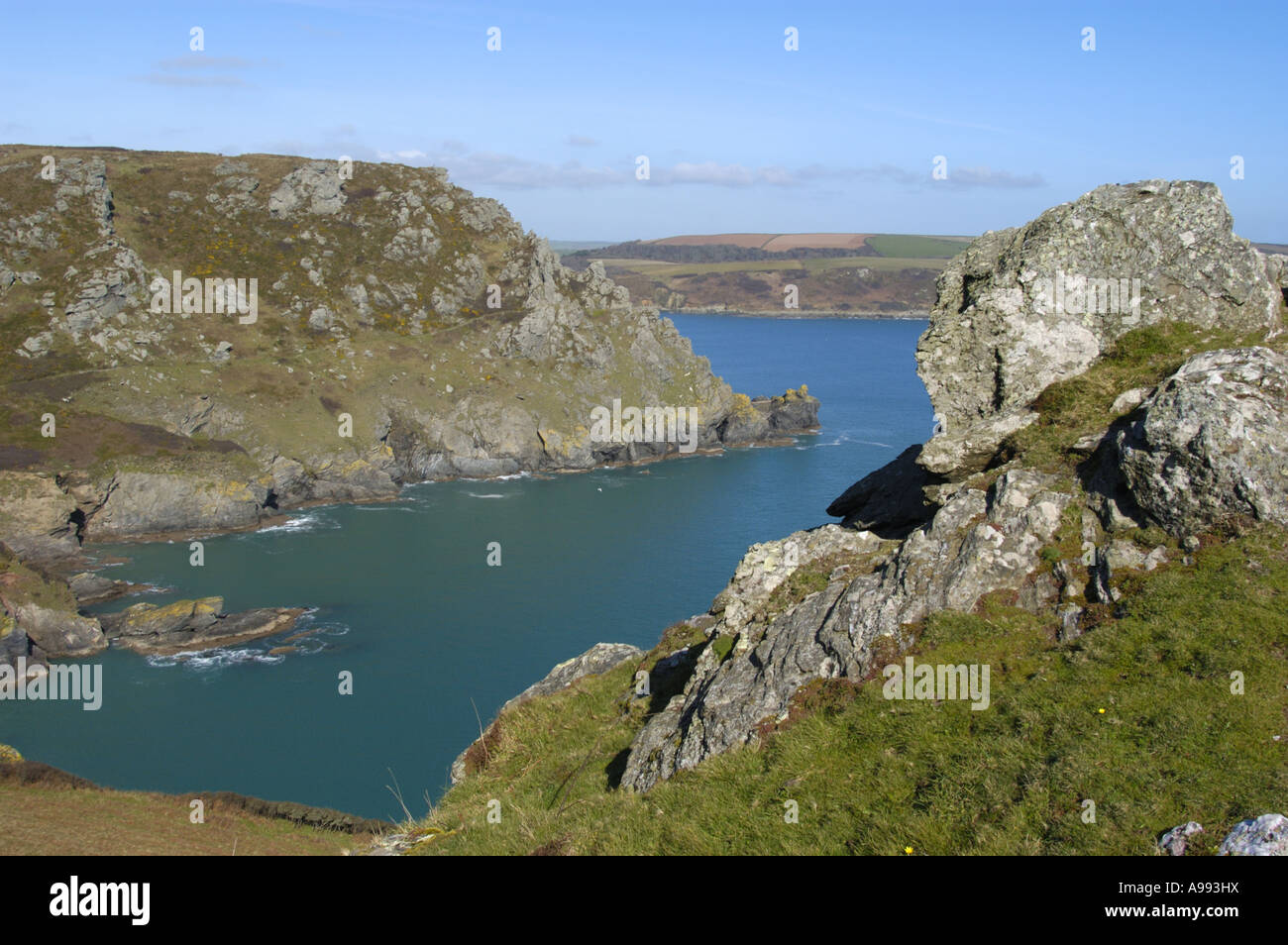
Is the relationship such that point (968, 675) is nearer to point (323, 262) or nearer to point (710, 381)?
point (710, 381)

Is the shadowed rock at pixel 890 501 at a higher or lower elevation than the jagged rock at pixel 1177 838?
higher

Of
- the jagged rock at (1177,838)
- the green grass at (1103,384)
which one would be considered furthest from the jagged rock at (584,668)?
the jagged rock at (1177,838)

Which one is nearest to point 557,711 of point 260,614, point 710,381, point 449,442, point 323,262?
point 260,614

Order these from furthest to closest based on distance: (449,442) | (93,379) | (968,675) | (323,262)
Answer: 1. (323,262)
2. (449,442)
3. (93,379)
4. (968,675)

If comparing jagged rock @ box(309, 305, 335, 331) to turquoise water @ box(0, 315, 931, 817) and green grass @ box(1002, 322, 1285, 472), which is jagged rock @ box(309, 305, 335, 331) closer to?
turquoise water @ box(0, 315, 931, 817)

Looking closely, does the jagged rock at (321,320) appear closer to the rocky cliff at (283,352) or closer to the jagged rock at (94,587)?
the rocky cliff at (283,352)

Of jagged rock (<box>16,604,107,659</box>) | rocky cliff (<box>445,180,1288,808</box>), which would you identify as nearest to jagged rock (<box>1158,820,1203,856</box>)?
rocky cliff (<box>445,180,1288,808</box>)
